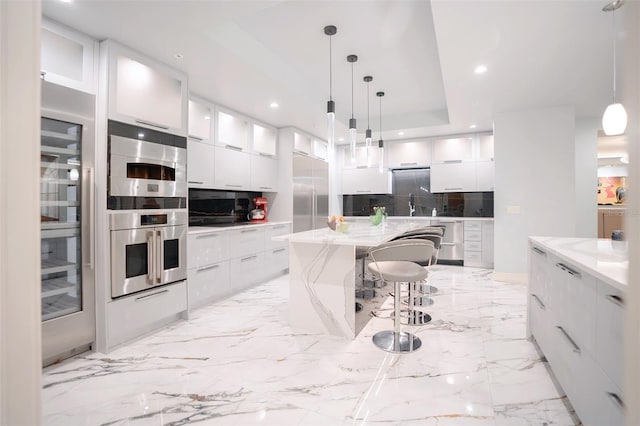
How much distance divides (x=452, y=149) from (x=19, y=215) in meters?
6.00

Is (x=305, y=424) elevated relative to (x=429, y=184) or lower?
lower

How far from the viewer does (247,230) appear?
13.0 feet

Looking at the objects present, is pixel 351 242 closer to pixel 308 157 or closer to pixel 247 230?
pixel 247 230

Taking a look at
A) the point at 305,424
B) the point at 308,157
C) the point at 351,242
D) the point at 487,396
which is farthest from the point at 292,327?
the point at 308,157

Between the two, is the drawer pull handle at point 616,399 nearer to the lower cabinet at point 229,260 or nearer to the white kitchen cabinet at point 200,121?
the lower cabinet at point 229,260

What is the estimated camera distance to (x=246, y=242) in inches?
155

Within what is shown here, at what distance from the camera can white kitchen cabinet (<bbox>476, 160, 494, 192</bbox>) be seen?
5410mm

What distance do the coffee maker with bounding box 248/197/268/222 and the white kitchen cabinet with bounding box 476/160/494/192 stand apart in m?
3.66

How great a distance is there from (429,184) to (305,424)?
539cm

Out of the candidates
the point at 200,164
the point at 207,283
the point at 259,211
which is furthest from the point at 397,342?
the point at 259,211

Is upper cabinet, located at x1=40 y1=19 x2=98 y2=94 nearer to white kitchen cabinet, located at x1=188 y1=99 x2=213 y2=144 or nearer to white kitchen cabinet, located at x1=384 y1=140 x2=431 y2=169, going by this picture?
white kitchen cabinet, located at x1=188 y1=99 x2=213 y2=144

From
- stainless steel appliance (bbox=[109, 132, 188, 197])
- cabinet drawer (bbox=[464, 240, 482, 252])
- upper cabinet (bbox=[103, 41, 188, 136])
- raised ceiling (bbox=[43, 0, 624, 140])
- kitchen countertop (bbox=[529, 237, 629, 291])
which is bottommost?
cabinet drawer (bbox=[464, 240, 482, 252])

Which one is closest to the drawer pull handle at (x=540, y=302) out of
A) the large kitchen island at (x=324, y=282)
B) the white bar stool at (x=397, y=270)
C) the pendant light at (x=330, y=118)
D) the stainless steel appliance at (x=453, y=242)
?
the white bar stool at (x=397, y=270)

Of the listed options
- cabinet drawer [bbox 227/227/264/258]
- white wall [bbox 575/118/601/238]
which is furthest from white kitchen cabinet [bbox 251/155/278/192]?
white wall [bbox 575/118/601/238]
